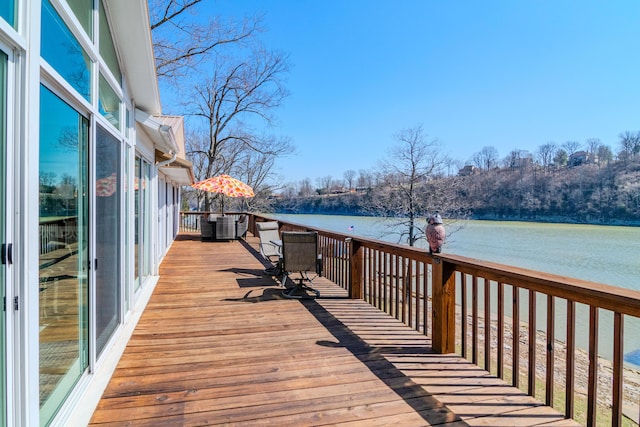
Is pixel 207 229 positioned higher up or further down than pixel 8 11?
further down

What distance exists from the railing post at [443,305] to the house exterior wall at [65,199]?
8.14 feet

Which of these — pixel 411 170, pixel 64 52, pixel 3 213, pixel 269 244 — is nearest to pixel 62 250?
pixel 3 213

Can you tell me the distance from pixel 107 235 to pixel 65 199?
3.15 feet

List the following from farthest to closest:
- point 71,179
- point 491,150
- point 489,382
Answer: point 491,150, point 489,382, point 71,179

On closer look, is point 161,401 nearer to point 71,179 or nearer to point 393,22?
point 71,179

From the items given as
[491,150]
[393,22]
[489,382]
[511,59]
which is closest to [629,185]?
[491,150]

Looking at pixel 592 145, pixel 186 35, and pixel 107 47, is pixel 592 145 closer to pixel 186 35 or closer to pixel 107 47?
pixel 186 35

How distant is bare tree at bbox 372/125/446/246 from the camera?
52.8 ft

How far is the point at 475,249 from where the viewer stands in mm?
18016

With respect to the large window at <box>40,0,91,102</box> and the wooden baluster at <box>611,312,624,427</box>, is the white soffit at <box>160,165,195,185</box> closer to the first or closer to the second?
the large window at <box>40,0,91,102</box>

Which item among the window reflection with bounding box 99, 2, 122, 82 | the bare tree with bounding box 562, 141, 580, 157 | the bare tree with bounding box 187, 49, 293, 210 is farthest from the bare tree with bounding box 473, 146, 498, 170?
the window reflection with bounding box 99, 2, 122, 82

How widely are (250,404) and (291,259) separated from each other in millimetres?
2636

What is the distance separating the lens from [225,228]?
35.6 feet

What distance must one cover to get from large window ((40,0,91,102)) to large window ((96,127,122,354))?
1.37 ft
